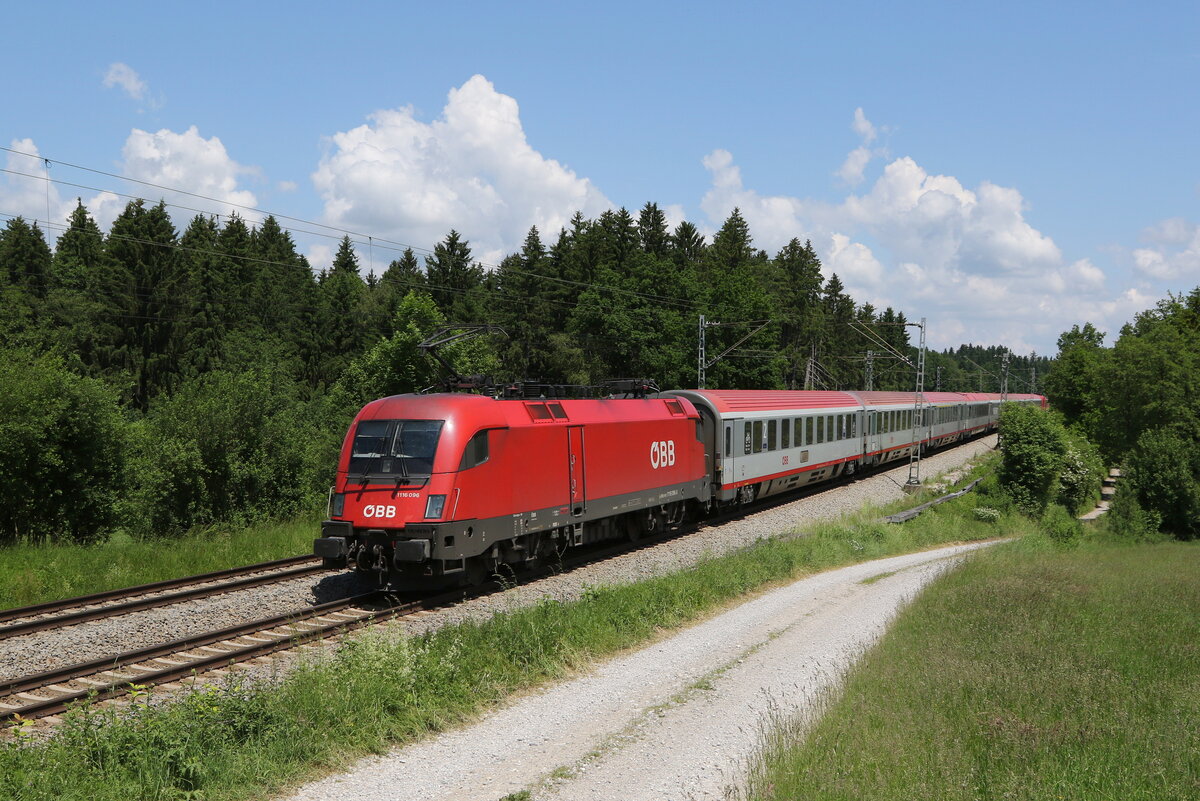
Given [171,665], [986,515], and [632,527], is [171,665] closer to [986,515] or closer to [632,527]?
[632,527]

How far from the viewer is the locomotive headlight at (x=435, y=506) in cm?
1448

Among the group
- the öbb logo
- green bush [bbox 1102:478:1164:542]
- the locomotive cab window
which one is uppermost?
the locomotive cab window

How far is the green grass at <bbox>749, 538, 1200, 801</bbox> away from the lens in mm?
7105

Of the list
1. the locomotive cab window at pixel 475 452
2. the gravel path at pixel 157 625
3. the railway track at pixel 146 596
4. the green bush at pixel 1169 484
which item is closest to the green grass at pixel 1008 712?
the locomotive cab window at pixel 475 452

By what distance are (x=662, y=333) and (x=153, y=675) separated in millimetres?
56286

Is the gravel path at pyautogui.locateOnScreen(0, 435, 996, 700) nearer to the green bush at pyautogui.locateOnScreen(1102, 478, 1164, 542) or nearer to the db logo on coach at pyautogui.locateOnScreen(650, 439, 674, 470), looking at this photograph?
the db logo on coach at pyautogui.locateOnScreen(650, 439, 674, 470)

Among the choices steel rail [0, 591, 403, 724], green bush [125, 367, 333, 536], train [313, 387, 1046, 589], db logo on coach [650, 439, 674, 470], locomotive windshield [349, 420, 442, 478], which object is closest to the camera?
steel rail [0, 591, 403, 724]

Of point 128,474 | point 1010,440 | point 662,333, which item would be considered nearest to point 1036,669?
point 128,474

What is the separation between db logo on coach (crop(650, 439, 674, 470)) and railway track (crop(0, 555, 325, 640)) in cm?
802

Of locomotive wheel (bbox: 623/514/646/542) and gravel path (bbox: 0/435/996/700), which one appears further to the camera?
locomotive wheel (bbox: 623/514/646/542)

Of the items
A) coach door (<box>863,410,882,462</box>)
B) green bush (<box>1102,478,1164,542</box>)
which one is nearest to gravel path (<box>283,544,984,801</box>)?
coach door (<box>863,410,882,462</box>)

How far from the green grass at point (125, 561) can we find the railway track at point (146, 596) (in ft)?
3.45

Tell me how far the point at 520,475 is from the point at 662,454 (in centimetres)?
633

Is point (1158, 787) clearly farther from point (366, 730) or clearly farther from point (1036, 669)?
point (366, 730)
